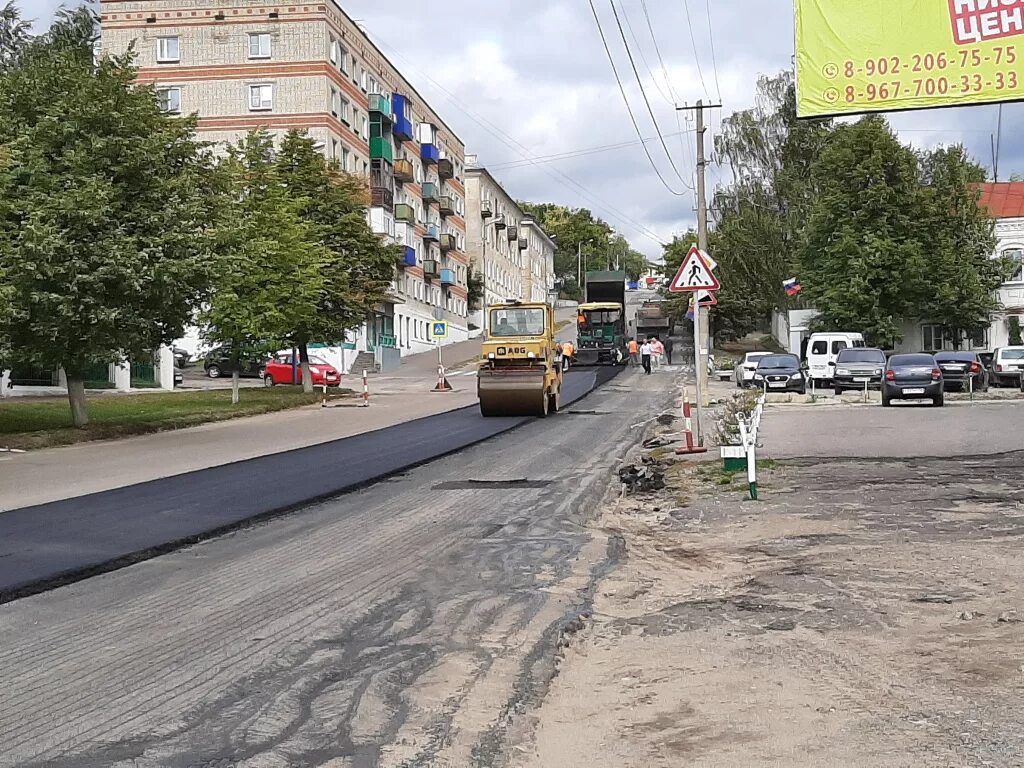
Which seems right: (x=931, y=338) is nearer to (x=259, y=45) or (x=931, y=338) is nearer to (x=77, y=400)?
(x=259, y=45)

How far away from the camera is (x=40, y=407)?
3089 cm

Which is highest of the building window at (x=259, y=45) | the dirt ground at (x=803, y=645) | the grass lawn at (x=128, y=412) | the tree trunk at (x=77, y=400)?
the building window at (x=259, y=45)

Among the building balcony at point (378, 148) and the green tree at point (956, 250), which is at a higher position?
the building balcony at point (378, 148)

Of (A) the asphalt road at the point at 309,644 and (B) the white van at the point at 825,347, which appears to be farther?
(B) the white van at the point at 825,347

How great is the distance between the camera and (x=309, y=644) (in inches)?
279

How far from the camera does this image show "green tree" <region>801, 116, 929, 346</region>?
54.3 meters

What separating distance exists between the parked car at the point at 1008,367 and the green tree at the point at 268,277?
77.8ft

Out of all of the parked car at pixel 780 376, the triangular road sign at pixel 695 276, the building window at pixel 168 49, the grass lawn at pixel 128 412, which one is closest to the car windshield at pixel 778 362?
the parked car at pixel 780 376

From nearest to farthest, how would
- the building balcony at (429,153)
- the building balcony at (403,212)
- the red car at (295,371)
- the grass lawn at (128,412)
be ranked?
the grass lawn at (128,412) < the red car at (295,371) < the building balcony at (403,212) < the building balcony at (429,153)

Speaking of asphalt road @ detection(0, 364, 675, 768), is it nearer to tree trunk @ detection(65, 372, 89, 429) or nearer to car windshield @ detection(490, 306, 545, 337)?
tree trunk @ detection(65, 372, 89, 429)

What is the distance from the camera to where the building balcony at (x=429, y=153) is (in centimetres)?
8032

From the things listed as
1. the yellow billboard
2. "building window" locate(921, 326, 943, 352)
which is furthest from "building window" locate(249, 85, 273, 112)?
the yellow billboard

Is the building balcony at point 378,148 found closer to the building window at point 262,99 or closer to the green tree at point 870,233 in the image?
the building window at point 262,99

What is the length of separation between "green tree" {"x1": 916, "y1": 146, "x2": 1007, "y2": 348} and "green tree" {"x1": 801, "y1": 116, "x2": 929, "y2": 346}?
0.49m
